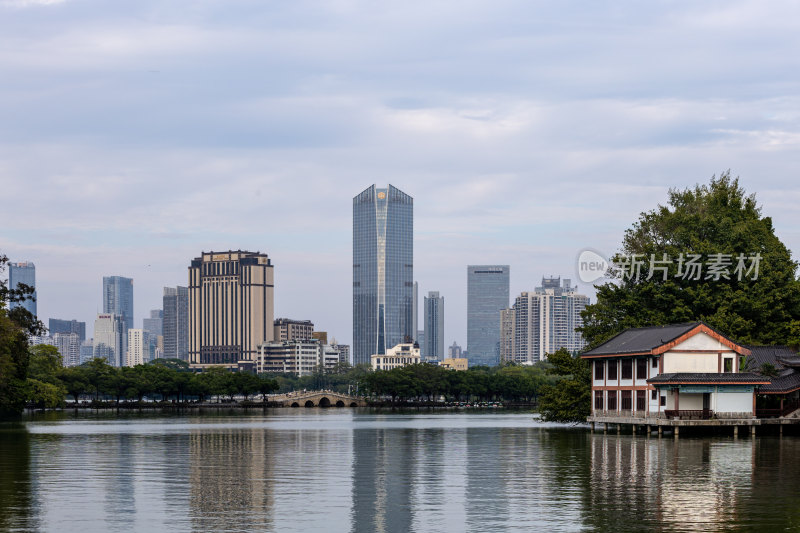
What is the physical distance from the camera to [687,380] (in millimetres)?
75562

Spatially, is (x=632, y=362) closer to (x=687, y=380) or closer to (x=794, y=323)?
(x=687, y=380)

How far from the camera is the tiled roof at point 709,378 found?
75.8 meters

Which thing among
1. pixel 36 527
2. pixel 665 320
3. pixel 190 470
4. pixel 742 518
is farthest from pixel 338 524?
pixel 665 320

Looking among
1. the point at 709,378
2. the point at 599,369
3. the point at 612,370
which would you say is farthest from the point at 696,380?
the point at 599,369

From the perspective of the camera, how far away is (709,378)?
76125mm

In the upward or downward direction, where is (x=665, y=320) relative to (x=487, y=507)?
upward

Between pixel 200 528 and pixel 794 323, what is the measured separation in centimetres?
6784

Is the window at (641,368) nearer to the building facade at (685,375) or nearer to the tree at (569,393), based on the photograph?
the building facade at (685,375)

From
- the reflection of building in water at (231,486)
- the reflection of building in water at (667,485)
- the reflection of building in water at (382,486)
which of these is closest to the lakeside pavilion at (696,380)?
the reflection of building in water at (667,485)

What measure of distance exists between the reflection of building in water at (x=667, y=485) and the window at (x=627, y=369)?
16700mm

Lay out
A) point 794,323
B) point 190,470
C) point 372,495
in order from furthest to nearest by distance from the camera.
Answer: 1. point 794,323
2. point 190,470
3. point 372,495

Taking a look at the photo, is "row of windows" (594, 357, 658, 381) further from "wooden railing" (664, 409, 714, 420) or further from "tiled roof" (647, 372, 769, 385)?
"wooden railing" (664, 409, 714, 420)

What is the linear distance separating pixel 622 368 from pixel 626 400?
2582 mm

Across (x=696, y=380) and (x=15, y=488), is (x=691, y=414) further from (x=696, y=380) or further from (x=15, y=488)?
(x=15, y=488)
